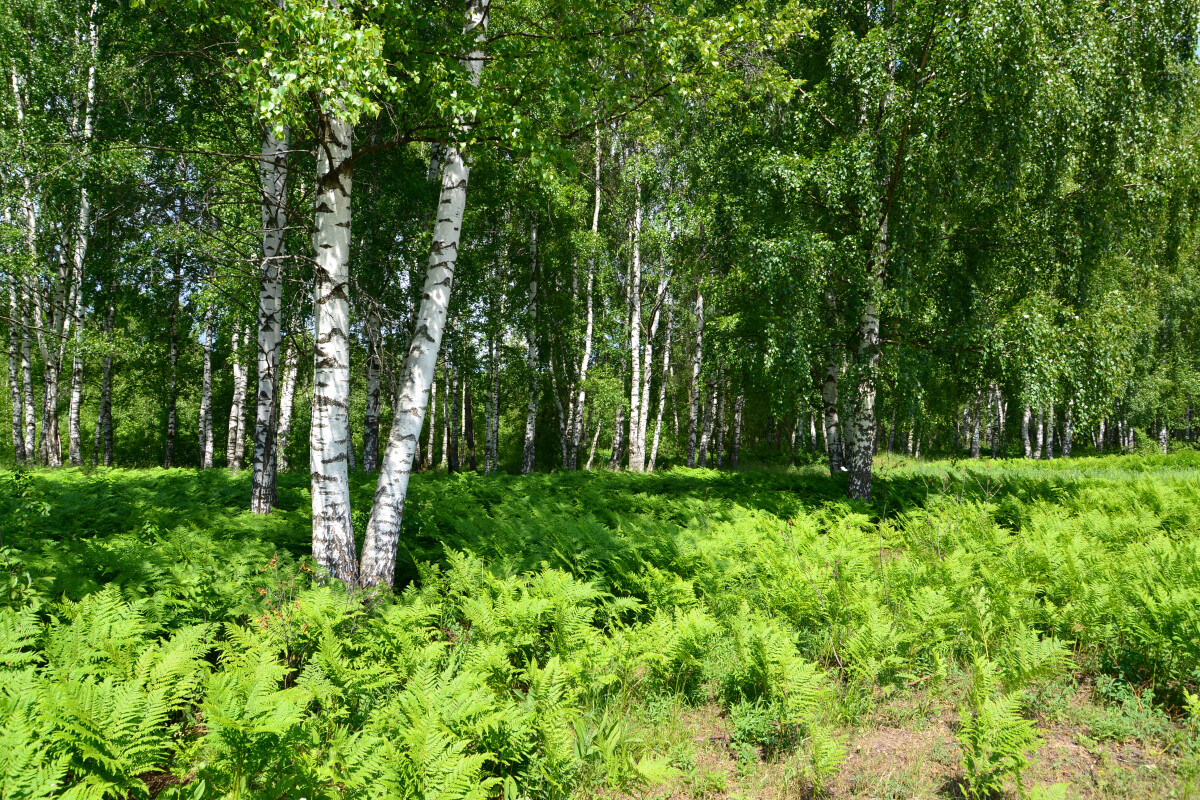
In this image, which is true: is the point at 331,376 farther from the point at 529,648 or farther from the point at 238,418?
the point at 238,418

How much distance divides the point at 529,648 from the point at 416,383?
2.58 m

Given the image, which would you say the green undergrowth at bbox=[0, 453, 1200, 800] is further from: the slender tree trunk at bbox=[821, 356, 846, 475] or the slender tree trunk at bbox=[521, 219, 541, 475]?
the slender tree trunk at bbox=[521, 219, 541, 475]

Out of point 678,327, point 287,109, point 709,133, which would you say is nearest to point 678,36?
point 287,109

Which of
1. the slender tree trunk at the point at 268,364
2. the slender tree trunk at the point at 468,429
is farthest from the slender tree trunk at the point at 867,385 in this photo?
the slender tree trunk at the point at 468,429

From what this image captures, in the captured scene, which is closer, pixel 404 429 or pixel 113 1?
pixel 404 429

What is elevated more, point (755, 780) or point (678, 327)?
point (678, 327)

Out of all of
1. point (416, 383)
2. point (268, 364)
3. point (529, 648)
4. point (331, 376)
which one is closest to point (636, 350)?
point (268, 364)

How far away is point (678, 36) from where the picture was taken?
223 inches

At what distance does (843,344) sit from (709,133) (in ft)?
18.3

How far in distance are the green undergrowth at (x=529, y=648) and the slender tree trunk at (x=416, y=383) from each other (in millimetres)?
465

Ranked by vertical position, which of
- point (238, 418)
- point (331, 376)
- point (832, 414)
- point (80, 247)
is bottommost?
point (238, 418)

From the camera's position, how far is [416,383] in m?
5.48

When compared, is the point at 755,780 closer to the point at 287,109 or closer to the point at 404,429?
the point at 404,429

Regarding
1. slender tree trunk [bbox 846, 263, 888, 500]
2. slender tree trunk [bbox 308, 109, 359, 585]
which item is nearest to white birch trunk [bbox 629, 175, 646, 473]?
slender tree trunk [bbox 846, 263, 888, 500]
